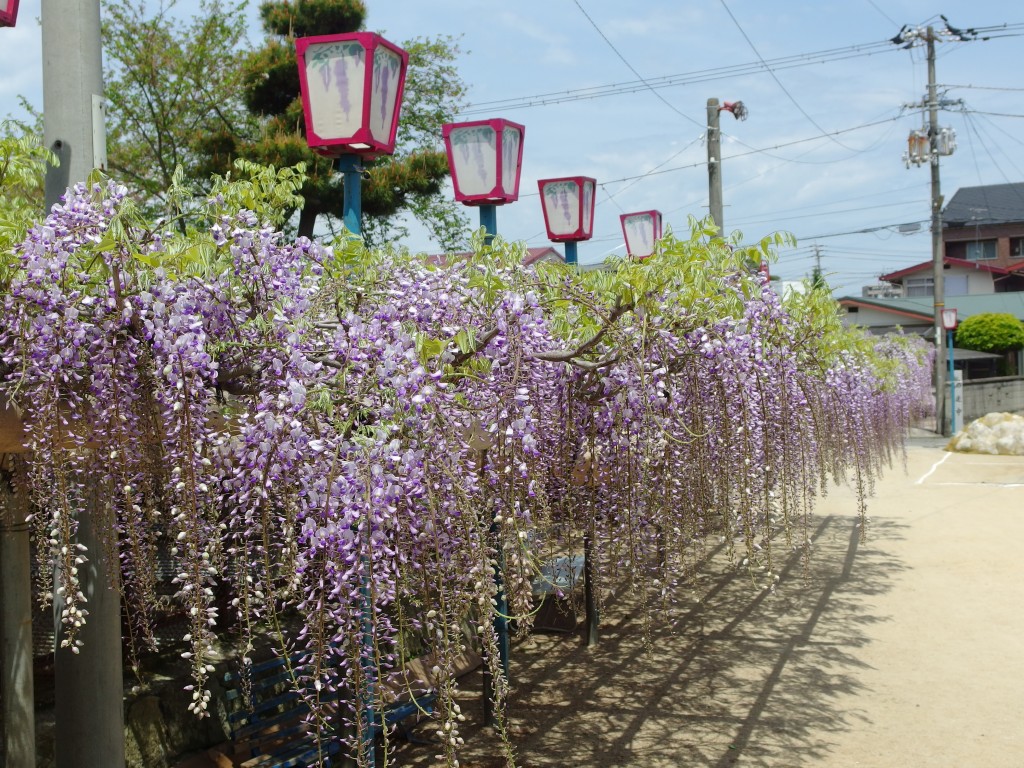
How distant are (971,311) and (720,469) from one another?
113 ft

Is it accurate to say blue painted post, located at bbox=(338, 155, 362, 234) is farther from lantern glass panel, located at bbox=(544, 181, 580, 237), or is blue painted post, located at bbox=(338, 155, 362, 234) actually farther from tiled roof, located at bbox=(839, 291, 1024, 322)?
tiled roof, located at bbox=(839, 291, 1024, 322)

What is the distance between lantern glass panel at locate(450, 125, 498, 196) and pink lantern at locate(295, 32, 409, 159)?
5.46 feet

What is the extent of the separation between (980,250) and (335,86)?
1674 inches

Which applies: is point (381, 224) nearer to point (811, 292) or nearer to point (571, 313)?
point (811, 292)

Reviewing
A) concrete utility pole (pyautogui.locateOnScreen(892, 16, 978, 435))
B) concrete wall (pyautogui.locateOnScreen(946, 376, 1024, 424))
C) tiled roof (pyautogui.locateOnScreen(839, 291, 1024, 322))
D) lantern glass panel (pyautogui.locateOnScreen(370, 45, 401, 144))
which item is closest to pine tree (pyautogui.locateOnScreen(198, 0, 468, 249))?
lantern glass panel (pyautogui.locateOnScreen(370, 45, 401, 144))

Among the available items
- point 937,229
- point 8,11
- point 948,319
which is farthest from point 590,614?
point 937,229

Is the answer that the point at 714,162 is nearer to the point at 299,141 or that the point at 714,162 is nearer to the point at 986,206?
the point at 299,141

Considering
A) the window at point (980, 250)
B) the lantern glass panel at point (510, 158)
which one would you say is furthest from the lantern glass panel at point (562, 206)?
the window at point (980, 250)

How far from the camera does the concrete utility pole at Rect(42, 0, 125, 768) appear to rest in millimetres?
2994

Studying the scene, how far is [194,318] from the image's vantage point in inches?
97.0

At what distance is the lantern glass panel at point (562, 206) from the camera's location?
24.2 ft

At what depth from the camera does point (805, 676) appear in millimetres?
6262

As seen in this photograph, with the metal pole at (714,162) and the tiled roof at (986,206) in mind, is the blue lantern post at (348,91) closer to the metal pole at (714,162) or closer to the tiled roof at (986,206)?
the metal pole at (714,162)

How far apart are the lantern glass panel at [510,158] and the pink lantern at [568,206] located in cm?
164
